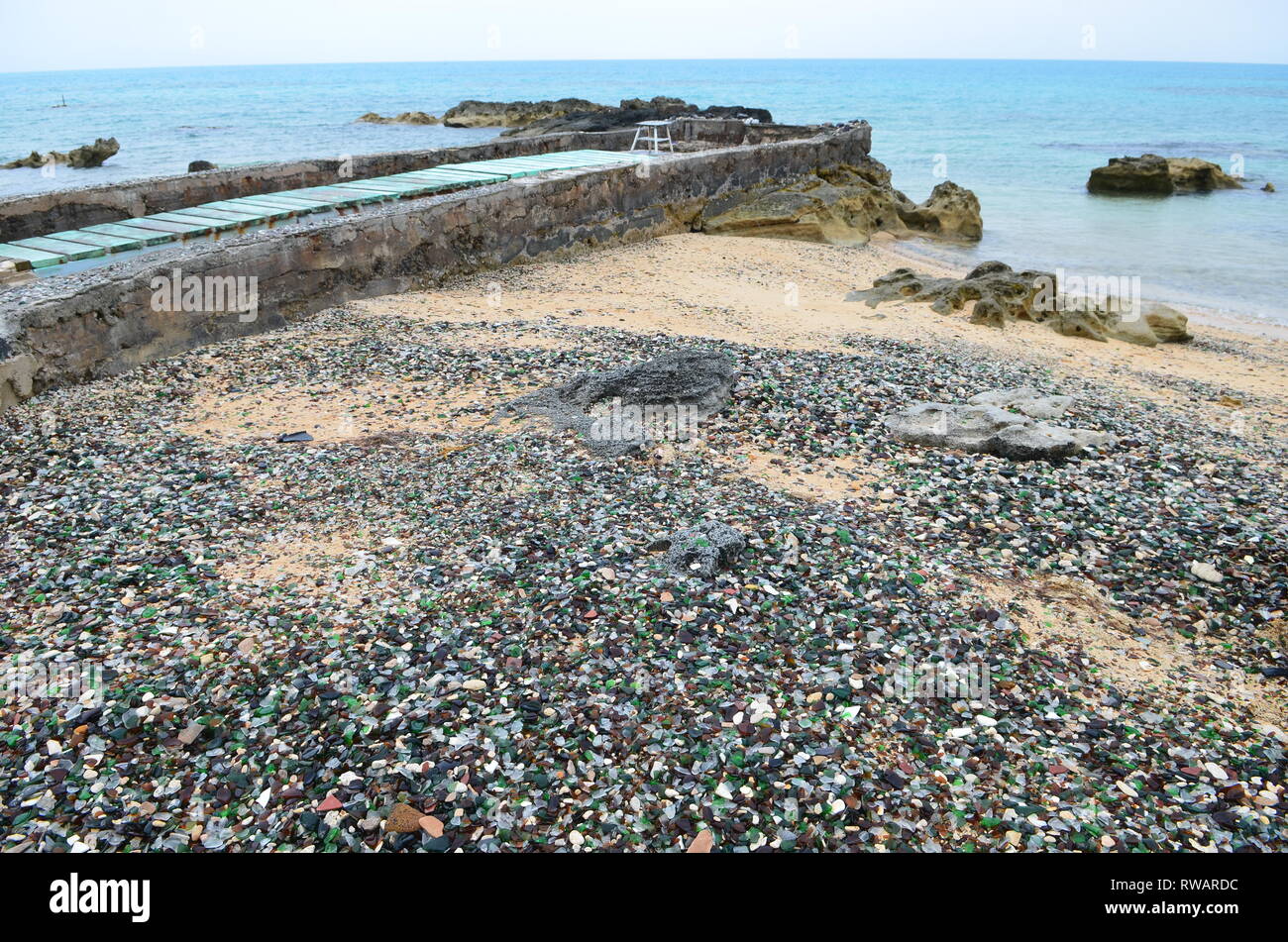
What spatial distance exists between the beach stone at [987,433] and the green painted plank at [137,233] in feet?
24.6

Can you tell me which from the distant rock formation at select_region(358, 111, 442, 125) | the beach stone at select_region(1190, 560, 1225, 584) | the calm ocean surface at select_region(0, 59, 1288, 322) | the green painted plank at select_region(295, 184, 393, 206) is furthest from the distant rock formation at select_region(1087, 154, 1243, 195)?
the distant rock formation at select_region(358, 111, 442, 125)

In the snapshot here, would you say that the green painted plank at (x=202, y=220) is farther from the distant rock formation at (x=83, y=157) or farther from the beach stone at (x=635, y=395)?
the distant rock formation at (x=83, y=157)

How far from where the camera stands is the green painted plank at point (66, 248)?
8.31 metres

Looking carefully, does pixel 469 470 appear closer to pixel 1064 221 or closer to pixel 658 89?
pixel 1064 221

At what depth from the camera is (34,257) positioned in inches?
322

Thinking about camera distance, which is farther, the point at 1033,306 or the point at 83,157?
the point at 83,157

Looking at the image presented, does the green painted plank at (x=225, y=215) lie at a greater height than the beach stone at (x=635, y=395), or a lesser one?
greater

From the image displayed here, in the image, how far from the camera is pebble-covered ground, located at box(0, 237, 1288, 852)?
11.1ft

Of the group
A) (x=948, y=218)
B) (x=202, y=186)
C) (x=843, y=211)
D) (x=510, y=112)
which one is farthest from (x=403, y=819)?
(x=510, y=112)

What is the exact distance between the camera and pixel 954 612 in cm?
464

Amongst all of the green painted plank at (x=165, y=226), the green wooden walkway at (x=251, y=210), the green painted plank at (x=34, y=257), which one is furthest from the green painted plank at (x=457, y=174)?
the green painted plank at (x=34, y=257)

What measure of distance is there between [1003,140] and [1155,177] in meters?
18.9

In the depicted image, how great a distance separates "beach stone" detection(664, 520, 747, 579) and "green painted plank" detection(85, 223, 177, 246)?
22.8 feet

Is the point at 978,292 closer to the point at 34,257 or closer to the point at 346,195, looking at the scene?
the point at 346,195
